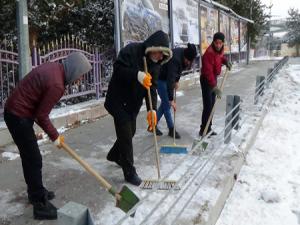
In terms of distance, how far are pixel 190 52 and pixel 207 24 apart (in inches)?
535

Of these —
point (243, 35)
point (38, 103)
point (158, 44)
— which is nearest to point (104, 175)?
point (38, 103)

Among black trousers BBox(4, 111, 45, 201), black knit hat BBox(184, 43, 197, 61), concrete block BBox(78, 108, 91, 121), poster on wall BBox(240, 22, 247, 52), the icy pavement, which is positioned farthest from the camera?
poster on wall BBox(240, 22, 247, 52)

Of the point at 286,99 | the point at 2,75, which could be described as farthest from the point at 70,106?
the point at 286,99

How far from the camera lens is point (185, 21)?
51.5 ft

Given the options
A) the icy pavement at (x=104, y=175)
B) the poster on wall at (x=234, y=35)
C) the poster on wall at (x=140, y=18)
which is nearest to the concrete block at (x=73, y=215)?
the icy pavement at (x=104, y=175)

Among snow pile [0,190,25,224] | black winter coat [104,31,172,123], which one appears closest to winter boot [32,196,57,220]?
snow pile [0,190,25,224]

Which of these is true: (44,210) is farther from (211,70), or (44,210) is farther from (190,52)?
(211,70)

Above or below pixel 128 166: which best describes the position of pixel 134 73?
above

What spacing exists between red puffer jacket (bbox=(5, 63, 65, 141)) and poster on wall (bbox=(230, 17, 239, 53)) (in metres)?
22.4

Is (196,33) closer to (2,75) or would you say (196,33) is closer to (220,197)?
(2,75)

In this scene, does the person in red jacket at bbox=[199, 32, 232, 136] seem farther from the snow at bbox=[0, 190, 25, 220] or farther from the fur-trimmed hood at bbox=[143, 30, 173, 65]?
the snow at bbox=[0, 190, 25, 220]

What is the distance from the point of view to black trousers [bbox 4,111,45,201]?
3.75m

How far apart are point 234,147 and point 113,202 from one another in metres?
2.57

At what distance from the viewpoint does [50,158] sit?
595cm
